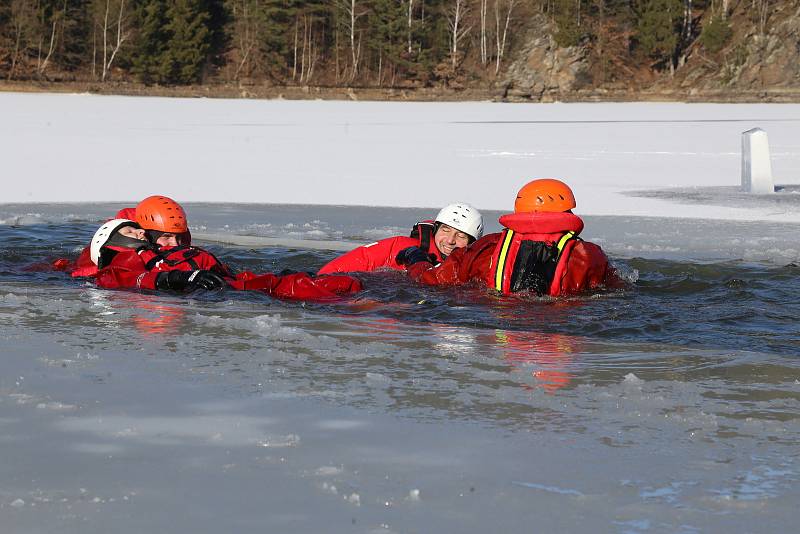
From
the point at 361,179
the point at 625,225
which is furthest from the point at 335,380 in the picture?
the point at 361,179

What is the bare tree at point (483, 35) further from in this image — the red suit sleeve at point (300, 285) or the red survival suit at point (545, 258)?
the red survival suit at point (545, 258)

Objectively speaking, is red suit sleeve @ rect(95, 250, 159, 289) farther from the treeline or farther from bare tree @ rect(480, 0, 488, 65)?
bare tree @ rect(480, 0, 488, 65)

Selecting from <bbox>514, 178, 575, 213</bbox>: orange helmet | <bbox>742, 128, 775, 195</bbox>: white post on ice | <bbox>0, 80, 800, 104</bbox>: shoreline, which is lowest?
<bbox>514, 178, 575, 213</bbox>: orange helmet

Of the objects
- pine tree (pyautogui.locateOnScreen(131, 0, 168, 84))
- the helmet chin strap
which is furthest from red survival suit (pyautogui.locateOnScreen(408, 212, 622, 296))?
pine tree (pyautogui.locateOnScreen(131, 0, 168, 84))

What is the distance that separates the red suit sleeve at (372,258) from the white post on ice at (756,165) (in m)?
6.70

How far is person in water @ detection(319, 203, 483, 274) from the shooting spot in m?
7.69

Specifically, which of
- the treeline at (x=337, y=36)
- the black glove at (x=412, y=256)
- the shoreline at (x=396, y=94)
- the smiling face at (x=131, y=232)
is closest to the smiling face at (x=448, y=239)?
the black glove at (x=412, y=256)

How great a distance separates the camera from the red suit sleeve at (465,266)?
22.9ft

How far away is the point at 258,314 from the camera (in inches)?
231

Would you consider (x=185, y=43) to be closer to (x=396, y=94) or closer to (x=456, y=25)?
(x=396, y=94)

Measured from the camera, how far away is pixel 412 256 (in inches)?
299

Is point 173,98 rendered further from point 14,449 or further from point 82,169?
point 14,449

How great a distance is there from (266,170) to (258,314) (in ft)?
35.6

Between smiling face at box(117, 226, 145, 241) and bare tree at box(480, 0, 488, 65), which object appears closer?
smiling face at box(117, 226, 145, 241)
